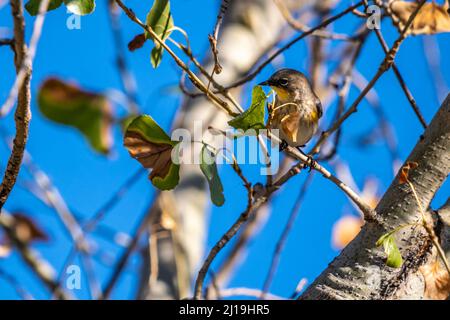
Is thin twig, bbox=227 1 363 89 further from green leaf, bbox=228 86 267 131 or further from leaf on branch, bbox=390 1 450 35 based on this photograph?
green leaf, bbox=228 86 267 131

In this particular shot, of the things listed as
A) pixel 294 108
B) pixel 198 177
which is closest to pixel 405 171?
pixel 294 108

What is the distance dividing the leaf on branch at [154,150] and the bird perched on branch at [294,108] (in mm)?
998

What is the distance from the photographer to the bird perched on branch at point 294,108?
330cm

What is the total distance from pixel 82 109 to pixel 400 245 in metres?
2.23

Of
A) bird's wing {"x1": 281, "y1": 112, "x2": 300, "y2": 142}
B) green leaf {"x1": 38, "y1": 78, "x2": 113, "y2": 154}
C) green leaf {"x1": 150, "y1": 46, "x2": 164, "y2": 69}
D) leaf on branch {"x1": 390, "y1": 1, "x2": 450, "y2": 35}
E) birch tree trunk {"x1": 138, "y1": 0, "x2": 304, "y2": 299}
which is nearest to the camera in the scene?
green leaf {"x1": 150, "y1": 46, "x2": 164, "y2": 69}

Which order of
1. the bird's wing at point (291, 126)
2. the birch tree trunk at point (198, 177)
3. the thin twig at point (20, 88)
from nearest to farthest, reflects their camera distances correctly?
the thin twig at point (20, 88)
the bird's wing at point (291, 126)
the birch tree trunk at point (198, 177)

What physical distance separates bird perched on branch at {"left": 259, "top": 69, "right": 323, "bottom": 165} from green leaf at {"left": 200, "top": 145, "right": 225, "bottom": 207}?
945mm

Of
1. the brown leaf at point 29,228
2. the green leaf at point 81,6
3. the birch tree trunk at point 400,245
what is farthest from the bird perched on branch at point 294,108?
the brown leaf at point 29,228

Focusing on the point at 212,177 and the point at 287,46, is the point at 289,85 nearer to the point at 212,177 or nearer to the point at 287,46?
the point at 287,46

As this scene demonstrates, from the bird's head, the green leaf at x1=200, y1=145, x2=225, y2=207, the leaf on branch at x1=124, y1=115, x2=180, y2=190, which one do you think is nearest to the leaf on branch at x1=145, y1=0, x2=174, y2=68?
the leaf on branch at x1=124, y1=115, x2=180, y2=190

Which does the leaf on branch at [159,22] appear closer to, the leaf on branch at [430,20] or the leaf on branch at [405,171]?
the leaf on branch at [405,171]

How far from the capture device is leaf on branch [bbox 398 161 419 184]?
7.52 ft

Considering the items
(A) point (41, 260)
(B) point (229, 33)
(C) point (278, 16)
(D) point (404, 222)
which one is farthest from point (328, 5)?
(D) point (404, 222)
